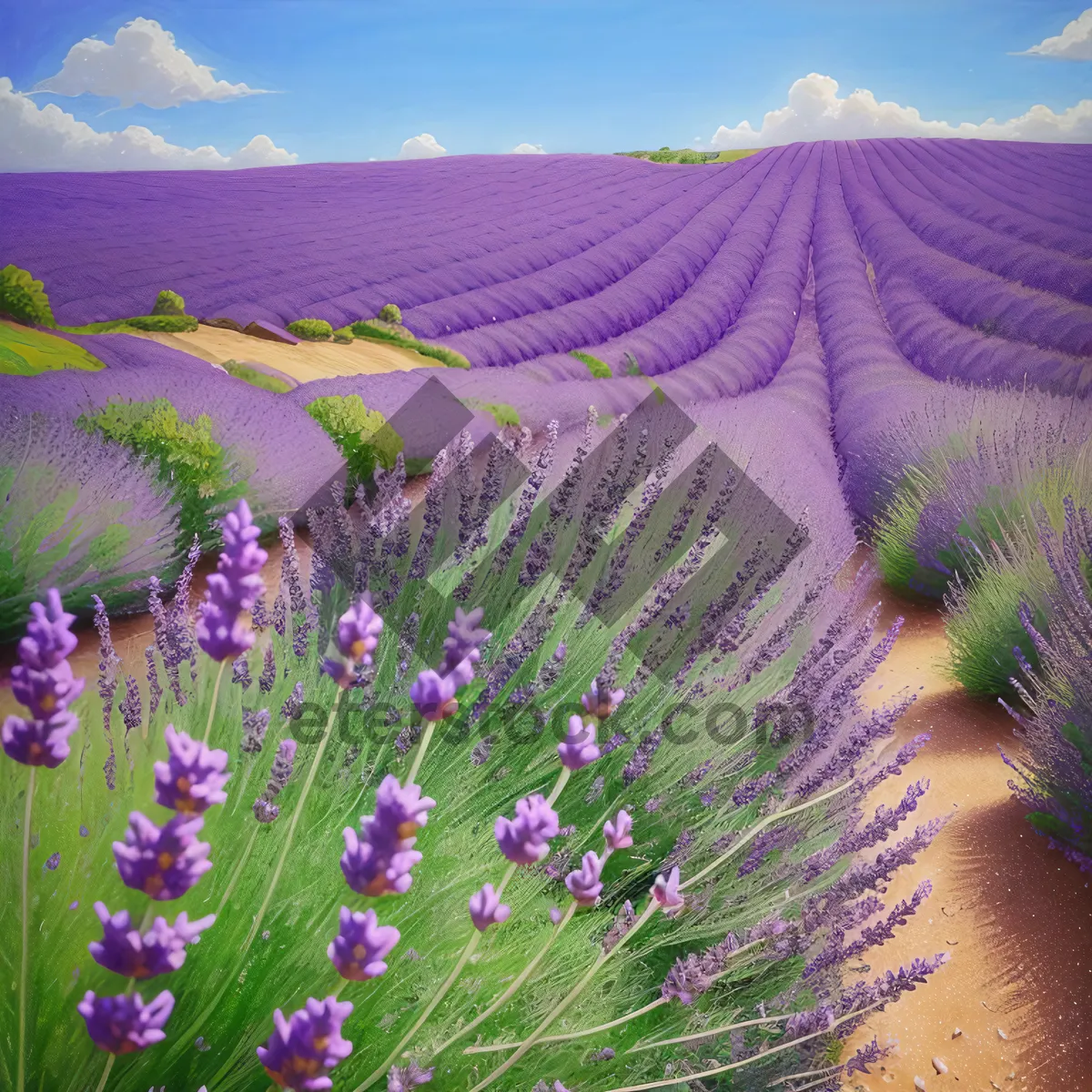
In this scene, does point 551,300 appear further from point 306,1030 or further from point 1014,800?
point 306,1030

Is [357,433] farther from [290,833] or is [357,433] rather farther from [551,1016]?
[551,1016]

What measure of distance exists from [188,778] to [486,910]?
215mm

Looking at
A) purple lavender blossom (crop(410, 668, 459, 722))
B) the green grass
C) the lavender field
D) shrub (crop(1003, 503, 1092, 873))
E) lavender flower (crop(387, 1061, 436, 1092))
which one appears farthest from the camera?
the green grass

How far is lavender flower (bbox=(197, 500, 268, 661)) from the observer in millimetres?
429

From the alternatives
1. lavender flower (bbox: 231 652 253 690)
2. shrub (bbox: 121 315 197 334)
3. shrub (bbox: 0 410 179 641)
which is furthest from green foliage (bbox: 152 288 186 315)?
lavender flower (bbox: 231 652 253 690)

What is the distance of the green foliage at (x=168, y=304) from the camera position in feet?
7.65

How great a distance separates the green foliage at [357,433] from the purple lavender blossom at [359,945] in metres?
2.26

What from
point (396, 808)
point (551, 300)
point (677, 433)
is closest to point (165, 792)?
point (396, 808)

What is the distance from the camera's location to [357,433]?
266cm

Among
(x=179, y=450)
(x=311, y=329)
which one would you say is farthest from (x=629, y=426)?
(x=179, y=450)

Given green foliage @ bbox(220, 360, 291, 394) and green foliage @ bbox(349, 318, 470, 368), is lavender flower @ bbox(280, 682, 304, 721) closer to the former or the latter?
green foliage @ bbox(220, 360, 291, 394)

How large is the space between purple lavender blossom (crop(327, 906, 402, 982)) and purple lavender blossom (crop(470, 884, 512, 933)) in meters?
0.08

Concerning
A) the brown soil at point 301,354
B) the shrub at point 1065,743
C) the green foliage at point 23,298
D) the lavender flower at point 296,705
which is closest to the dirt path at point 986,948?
the shrub at point 1065,743

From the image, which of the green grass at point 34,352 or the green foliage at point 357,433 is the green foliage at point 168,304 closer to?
the green grass at point 34,352
